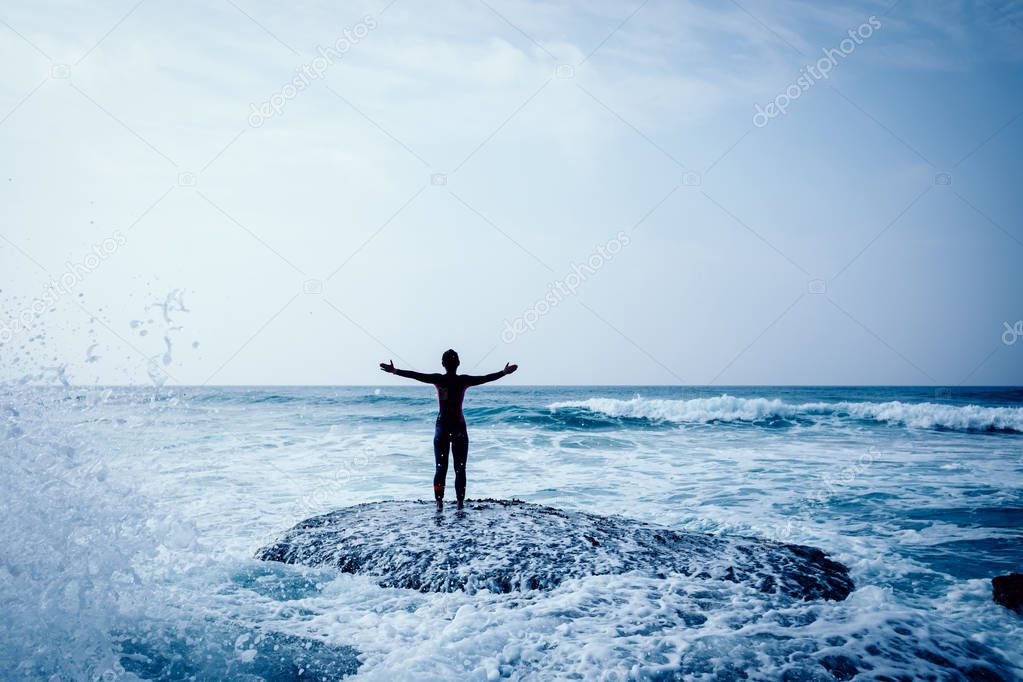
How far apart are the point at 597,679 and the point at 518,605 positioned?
50.9 inches

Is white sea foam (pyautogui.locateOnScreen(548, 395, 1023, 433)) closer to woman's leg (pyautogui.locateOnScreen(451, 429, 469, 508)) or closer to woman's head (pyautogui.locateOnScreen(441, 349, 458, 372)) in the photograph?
woman's leg (pyautogui.locateOnScreen(451, 429, 469, 508))

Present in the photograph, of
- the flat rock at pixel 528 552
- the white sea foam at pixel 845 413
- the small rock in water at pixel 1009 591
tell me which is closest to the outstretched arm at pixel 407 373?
the flat rock at pixel 528 552

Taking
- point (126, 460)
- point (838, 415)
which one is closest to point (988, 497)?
point (126, 460)

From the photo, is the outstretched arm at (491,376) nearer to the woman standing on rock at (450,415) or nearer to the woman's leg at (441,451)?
the woman standing on rock at (450,415)

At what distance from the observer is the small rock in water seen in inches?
211

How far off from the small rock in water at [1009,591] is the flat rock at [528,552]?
1.26 metres

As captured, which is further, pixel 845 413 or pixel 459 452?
pixel 845 413

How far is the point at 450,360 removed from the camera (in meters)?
7.44

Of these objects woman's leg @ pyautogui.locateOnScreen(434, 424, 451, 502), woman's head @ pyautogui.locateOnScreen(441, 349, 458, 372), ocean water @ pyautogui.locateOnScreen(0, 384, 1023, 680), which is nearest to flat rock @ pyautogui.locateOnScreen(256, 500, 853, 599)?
ocean water @ pyautogui.locateOnScreen(0, 384, 1023, 680)

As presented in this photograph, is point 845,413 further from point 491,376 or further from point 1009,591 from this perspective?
point 491,376

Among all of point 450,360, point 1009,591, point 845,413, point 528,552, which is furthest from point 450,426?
point 845,413

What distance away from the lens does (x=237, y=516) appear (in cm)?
916

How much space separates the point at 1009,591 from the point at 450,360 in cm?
617

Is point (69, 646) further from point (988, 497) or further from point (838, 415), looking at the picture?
point (838, 415)
